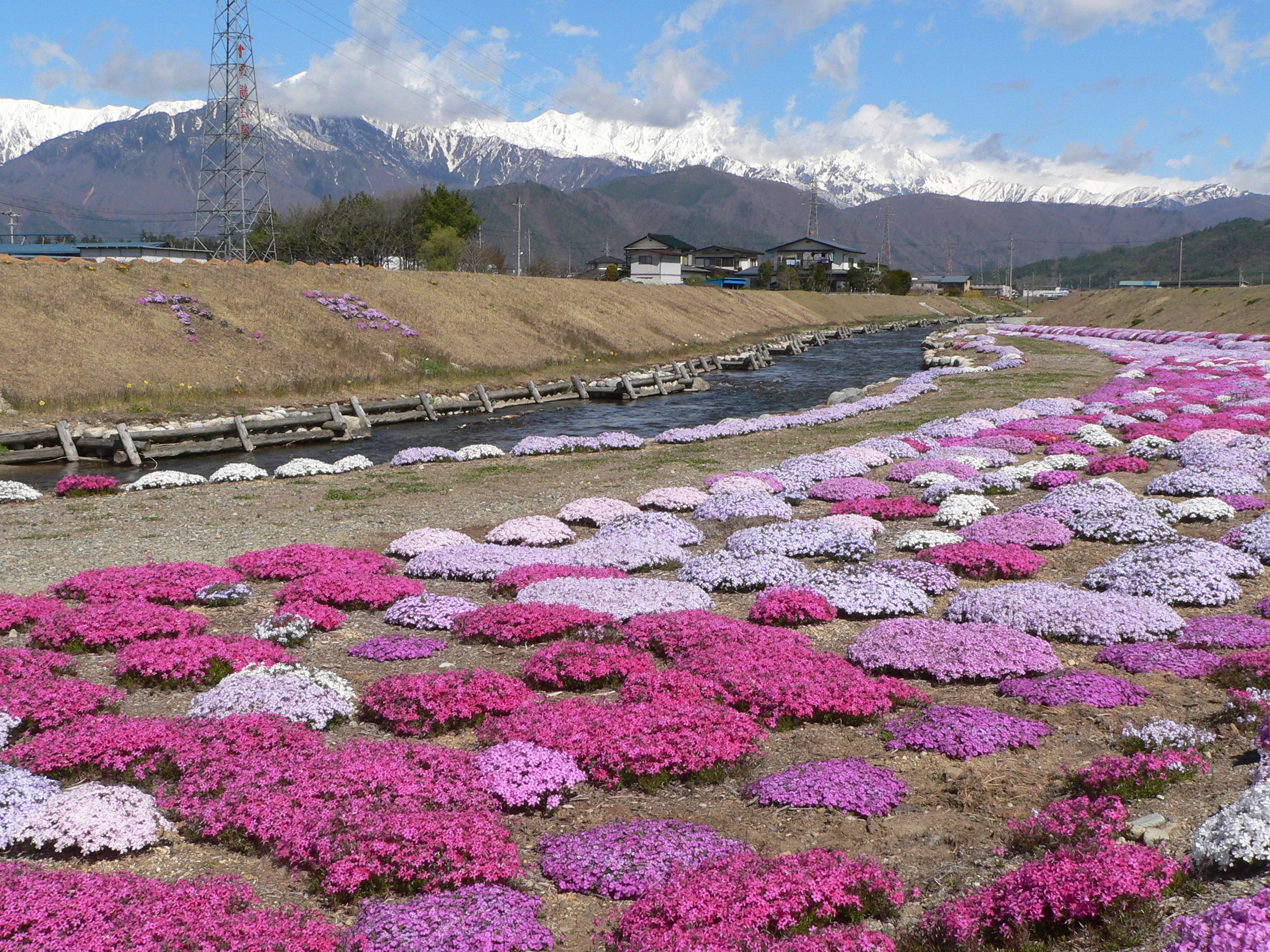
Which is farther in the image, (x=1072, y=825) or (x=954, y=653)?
(x=954, y=653)

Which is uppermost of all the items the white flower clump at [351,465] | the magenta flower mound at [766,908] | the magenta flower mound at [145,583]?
the white flower clump at [351,465]

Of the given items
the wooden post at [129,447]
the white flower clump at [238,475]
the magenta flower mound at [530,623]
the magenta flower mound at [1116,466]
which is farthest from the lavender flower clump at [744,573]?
the wooden post at [129,447]

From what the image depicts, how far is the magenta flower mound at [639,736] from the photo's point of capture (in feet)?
30.1

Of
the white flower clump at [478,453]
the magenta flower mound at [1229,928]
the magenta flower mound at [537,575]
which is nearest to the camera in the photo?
the magenta flower mound at [1229,928]

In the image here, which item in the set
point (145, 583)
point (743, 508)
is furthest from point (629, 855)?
point (743, 508)

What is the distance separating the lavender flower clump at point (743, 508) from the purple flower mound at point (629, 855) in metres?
13.2

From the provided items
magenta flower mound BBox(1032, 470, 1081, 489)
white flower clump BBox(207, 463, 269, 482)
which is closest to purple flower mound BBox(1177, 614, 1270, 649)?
magenta flower mound BBox(1032, 470, 1081, 489)

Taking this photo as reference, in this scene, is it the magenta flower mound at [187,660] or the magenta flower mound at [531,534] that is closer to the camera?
the magenta flower mound at [187,660]

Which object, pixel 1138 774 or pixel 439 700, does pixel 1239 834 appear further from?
pixel 439 700

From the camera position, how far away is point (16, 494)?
2419cm

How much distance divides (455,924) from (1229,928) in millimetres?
4854

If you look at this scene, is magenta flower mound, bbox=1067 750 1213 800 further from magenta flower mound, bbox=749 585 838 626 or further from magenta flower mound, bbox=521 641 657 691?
magenta flower mound, bbox=749 585 838 626

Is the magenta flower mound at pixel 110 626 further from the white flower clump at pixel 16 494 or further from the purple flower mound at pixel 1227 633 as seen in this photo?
the purple flower mound at pixel 1227 633

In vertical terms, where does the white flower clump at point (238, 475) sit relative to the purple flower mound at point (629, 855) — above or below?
above
